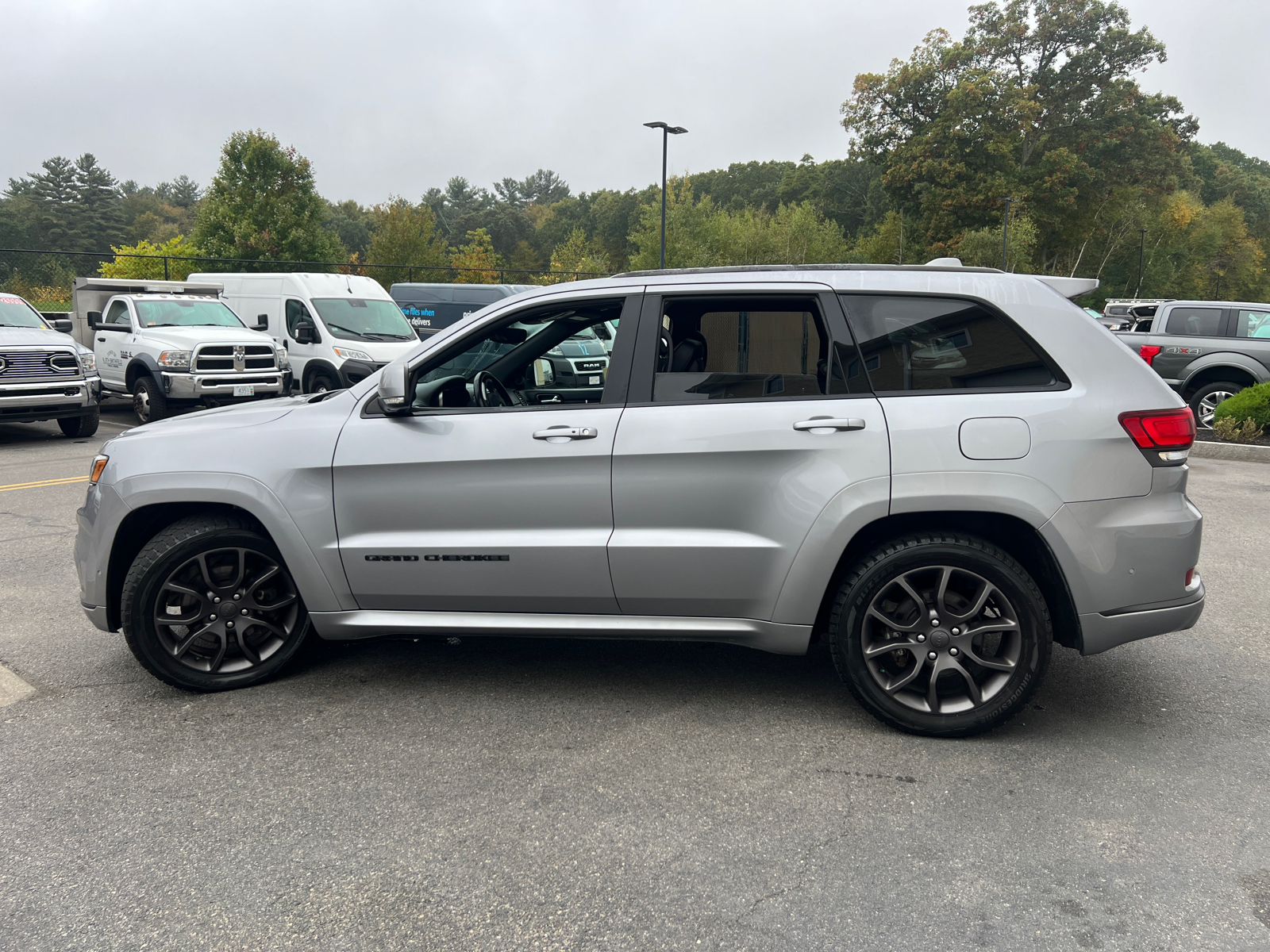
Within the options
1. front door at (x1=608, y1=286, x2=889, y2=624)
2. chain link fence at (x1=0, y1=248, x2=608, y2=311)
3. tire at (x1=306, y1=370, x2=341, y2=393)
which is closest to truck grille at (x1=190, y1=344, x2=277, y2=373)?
tire at (x1=306, y1=370, x2=341, y2=393)

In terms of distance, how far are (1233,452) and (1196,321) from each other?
8.75 ft

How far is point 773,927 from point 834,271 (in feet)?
7.86

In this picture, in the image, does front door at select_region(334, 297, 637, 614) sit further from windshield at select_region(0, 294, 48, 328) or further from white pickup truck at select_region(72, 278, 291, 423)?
windshield at select_region(0, 294, 48, 328)

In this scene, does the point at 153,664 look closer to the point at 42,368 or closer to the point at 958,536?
the point at 958,536

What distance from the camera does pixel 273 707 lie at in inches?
152

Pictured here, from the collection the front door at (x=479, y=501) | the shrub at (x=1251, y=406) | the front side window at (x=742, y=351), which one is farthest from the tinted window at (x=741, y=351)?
the shrub at (x=1251, y=406)

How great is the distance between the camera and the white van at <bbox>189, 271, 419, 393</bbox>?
1586cm

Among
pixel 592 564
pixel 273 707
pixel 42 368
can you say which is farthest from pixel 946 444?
pixel 42 368

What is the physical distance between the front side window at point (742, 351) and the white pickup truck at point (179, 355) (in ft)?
38.5

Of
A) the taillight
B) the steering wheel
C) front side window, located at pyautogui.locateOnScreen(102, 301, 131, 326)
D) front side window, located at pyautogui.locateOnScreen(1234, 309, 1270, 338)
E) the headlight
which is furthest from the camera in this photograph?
front side window, located at pyautogui.locateOnScreen(102, 301, 131, 326)

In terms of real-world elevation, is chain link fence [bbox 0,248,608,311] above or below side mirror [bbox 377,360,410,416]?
above

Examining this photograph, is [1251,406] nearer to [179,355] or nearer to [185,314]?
[179,355]

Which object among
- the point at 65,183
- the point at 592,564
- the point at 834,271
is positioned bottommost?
the point at 592,564

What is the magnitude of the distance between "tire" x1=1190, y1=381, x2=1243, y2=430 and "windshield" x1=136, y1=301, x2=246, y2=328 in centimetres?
1463
